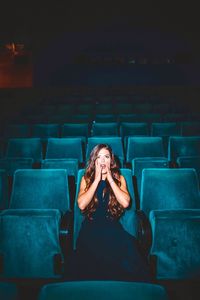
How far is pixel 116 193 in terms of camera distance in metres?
1.42

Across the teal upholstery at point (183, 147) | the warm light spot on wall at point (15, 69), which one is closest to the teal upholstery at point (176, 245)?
the teal upholstery at point (183, 147)

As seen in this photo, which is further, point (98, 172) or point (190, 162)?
point (190, 162)

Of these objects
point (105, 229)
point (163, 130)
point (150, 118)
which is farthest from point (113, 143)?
point (150, 118)

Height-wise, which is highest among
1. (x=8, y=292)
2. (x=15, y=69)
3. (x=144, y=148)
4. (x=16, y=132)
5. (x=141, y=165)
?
(x=15, y=69)

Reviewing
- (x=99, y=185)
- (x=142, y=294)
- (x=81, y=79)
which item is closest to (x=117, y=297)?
(x=142, y=294)

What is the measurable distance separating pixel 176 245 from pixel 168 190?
0.37 meters

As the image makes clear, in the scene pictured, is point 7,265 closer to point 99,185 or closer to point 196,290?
point 99,185

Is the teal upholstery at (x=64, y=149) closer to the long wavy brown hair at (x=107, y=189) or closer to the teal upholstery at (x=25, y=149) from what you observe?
the teal upholstery at (x=25, y=149)

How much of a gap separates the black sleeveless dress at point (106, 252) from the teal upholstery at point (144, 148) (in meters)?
0.96

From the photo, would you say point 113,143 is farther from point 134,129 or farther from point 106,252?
point 106,252

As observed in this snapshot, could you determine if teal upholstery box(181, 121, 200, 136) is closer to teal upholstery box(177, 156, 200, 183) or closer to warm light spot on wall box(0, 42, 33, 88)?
teal upholstery box(177, 156, 200, 183)

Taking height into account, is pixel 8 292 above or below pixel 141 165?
below

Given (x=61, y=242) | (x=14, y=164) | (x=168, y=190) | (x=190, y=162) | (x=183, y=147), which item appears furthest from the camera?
(x=183, y=147)

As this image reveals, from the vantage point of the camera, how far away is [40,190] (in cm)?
162
